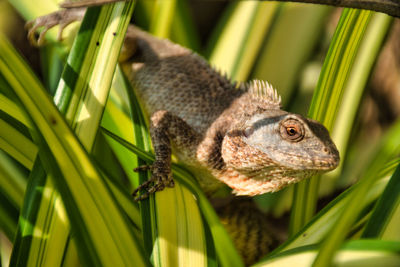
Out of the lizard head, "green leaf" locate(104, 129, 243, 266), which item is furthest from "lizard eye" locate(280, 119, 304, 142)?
"green leaf" locate(104, 129, 243, 266)

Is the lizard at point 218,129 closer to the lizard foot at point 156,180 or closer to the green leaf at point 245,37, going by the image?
the lizard foot at point 156,180

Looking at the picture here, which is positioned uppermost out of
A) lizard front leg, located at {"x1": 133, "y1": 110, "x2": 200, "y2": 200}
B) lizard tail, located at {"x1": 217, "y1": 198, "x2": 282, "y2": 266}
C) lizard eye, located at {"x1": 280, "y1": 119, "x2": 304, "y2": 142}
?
lizard eye, located at {"x1": 280, "y1": 119, "x2": 304, "y2": 142}

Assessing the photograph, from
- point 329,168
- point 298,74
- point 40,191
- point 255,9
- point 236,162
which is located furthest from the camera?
point 298,74

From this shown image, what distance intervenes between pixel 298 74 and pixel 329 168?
1197mm

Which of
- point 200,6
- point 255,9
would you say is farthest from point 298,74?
point 200,6

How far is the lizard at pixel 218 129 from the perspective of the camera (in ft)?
4.50

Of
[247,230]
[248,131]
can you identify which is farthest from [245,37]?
[247,230]

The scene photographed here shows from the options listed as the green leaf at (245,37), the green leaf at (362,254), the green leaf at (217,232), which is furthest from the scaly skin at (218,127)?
the green leaf at (362,254)

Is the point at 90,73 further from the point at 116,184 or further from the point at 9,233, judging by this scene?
the point at 9,233

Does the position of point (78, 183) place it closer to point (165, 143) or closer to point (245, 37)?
point (165, 143)

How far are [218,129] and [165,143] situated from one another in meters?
0.31

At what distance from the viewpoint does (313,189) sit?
1.46m

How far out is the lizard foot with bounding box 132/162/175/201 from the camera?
3.87ft

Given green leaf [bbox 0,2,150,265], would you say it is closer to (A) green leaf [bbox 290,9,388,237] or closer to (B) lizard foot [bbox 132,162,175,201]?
(B) lizard foot [bbox 132,162,175,201]
